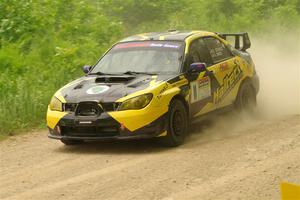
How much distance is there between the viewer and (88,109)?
353 inches

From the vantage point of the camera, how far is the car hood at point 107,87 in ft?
29.3

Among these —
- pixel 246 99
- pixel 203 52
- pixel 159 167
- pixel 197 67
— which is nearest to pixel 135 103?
pixel 159 167

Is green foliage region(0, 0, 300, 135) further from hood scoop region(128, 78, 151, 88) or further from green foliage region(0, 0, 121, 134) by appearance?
hood scoop region(128, 78, 151, 88)

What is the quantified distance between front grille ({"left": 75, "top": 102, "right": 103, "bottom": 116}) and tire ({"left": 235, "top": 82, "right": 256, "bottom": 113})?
3.30 metres

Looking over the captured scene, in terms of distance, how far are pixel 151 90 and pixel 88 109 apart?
3.11 feet

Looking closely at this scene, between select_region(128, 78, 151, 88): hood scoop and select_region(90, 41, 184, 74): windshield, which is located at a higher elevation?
select_region(90, 41, 184, 74): windshield

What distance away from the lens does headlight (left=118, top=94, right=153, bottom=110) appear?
8766mm

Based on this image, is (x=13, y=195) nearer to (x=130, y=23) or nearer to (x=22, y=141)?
(x=22, y=141)

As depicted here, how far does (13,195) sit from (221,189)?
2288 mm

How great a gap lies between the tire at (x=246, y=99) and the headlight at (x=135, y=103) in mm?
2958

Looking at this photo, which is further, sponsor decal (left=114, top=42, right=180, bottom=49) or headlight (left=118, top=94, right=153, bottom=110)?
sponsor decal (left=114, top=42, right=180, bottom=49)

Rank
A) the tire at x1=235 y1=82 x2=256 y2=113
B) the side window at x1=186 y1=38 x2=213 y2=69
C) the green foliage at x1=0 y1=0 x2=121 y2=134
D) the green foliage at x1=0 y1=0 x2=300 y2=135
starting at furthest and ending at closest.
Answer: the green foliage at x1=0 y1=0 x2=300 y2=135 → the green foliage at x1=0 y1=0 x2=121 y2=134 → the tire at x1=235 y1=82 x2=256 y2=113 → the side window at x1=186 y1=38 x2=213 y2=69

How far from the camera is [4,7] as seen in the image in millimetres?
16656

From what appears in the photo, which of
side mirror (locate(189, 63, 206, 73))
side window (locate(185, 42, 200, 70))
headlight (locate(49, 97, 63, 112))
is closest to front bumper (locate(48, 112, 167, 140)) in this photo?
headlight (locate(49, 97, 63, 112))
